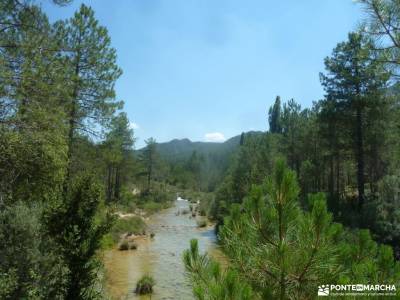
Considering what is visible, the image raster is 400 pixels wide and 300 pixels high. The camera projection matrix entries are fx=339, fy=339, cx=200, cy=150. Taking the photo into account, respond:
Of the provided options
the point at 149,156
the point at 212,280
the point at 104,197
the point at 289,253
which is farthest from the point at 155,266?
the point at 149,156

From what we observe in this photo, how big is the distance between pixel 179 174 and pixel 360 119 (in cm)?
8640

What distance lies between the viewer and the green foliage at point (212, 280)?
9.26 ft

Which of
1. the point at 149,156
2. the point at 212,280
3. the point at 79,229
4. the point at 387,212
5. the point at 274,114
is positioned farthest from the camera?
the point at 274,114

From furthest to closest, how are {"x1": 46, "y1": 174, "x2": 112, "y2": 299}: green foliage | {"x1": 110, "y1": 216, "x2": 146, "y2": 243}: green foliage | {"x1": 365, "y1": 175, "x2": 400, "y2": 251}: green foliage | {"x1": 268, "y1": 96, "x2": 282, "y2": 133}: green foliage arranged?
{"x1": 268, "y1": 96, "x2": 282, "y2": 133}: green foliage
{"x1": 110, "y1": 216, "x2": 146, "y2": 243}: green foliage
{"x1": 365, "y1": 175, "x2": 400, "y2": 251}: green foliage
{"x1": 46, "y1": 174, "x2": 112, "y2": 299}: green foliage

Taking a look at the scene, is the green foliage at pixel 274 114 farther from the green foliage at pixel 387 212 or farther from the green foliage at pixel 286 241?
the green foliage at pixel 286 241

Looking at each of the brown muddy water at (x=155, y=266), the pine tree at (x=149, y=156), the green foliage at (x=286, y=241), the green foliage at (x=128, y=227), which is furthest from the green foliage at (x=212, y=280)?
the pine tree at (x=149, y=156)

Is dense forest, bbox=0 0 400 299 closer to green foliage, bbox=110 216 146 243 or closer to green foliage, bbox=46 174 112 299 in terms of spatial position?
green foliage, bbox=46 174 112 299

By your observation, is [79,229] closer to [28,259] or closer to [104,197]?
[28,259]

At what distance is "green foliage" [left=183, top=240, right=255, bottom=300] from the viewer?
9.26 feet

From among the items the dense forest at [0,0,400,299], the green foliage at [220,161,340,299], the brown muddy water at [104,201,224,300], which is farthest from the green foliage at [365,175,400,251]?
the green foliage at [220,161,340,299]

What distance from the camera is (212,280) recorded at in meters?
3.25

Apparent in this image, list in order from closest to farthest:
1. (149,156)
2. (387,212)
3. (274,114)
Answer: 1. (387,212)
2. (149,156)
3. (274,114)

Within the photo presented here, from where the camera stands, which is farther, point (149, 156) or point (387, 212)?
point (149, 156)

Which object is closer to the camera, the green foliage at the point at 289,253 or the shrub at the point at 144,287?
the green foliage at the point at 289,253
